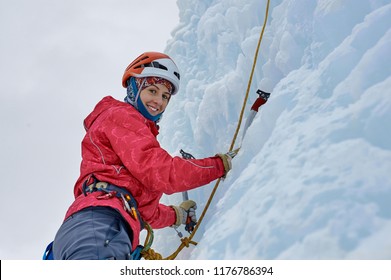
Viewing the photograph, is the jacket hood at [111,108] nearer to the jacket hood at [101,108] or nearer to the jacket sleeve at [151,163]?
the jacket hood at [101,108]

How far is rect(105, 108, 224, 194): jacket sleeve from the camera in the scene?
2547 mm

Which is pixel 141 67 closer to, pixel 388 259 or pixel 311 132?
pixel 311 132

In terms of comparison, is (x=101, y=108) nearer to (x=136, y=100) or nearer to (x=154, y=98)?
(x=136, y=100)

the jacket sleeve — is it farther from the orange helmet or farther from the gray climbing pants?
the orange helmet

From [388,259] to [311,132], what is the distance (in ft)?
2.56

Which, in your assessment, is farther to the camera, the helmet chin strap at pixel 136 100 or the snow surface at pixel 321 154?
the helmet chin strap at pixel 136 100

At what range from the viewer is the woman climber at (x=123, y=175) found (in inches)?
91.3

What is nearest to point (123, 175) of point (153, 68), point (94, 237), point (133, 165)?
point (133, 165)

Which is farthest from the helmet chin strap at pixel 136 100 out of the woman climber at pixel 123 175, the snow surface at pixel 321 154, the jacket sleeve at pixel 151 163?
the snow surface at pixel 321 154

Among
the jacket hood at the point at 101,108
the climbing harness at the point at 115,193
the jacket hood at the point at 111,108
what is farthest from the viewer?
the jacket hood at the point at 101,108

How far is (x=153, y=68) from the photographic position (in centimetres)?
316

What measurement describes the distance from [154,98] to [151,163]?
710 mm

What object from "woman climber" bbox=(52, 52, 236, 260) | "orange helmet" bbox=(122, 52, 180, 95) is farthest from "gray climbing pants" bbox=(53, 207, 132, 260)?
"orange helmet" bbox=(122, 52, 180, 95)
